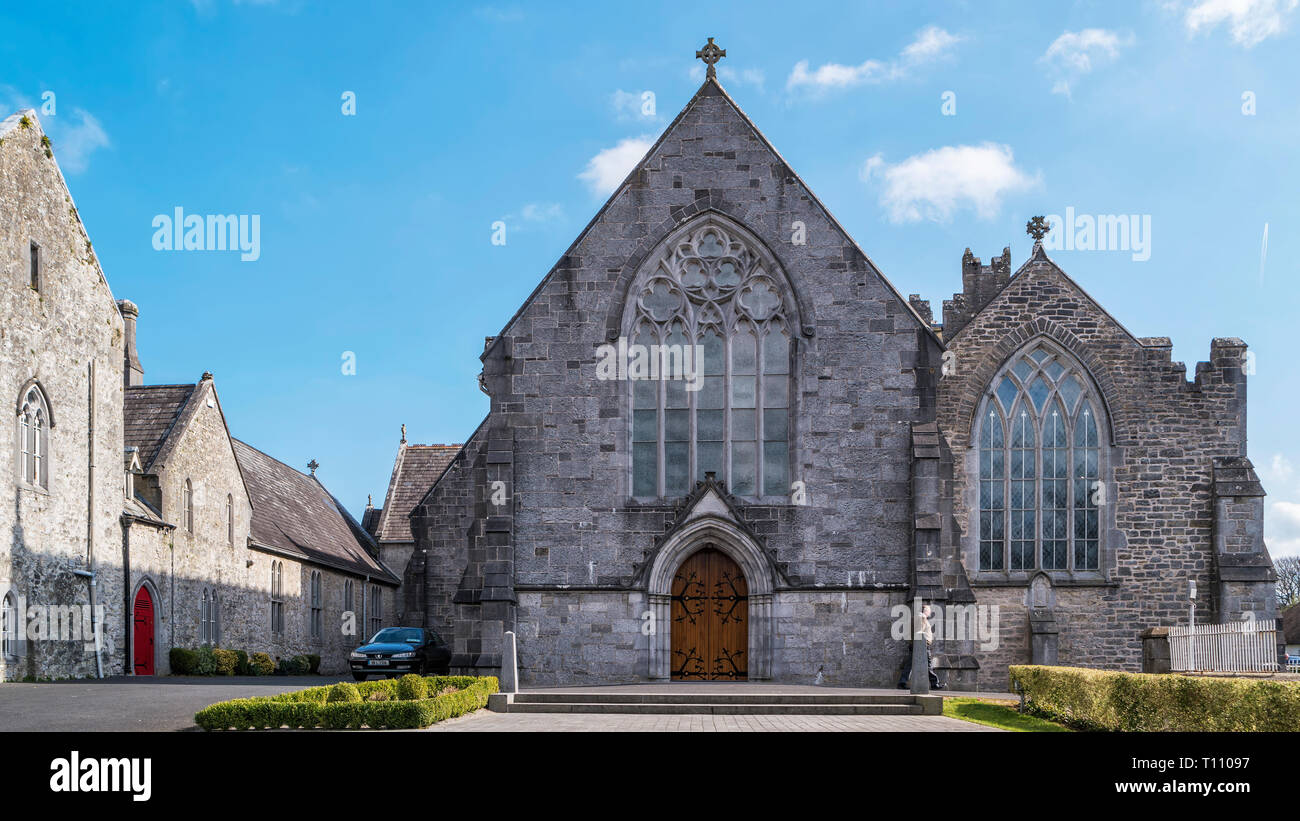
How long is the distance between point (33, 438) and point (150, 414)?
669 cm

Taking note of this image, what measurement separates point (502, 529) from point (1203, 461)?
17.3m

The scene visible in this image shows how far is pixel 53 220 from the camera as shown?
27.6m

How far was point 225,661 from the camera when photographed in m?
31.6

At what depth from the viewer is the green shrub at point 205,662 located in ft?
99.1

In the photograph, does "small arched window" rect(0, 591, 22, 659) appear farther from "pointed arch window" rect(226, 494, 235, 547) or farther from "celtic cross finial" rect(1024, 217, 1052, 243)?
"celtic cross finial" rect(1024, 217, 1052, 243)

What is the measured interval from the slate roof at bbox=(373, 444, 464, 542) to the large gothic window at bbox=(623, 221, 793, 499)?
20.9 metres

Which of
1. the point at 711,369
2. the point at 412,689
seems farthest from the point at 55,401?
the point at 711,369

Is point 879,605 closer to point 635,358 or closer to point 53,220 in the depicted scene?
point 635,358

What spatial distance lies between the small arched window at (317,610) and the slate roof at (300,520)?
2.39ft

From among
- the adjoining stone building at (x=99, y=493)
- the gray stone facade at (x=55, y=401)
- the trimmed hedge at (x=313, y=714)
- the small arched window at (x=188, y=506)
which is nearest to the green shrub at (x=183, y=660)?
the adjoining stone building at (x=99, y=493)

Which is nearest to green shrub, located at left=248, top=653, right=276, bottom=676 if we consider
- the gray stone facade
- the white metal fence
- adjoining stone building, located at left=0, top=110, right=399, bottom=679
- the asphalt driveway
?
adjoining stone building, located at left=0, top=110, right=399, bottom=679

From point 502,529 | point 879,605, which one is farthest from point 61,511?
point 879,605

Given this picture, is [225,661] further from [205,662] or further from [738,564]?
[738,564]

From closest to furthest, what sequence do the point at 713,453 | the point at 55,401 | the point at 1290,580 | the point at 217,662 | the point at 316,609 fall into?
the point at 713,453 < the point at 55,401 < the point at 217,662 < the point at 316,609 < the point at 1290,580
